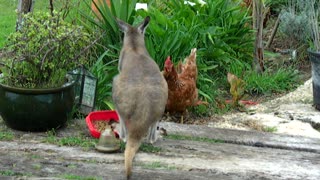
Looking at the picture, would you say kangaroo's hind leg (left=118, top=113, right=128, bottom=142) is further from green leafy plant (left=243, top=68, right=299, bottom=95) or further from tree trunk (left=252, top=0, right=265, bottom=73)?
tree trunk (left=252, top=0, right=265, bottom=73)

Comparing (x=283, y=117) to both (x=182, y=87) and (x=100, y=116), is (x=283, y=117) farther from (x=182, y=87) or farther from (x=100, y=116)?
(x=100, y=116)

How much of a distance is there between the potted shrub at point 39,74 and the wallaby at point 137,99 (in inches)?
25.2

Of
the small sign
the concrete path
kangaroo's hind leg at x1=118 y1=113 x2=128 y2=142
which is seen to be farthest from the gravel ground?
kangaroo's hind leg at x1=118 y1=113 x2=128 y2=142

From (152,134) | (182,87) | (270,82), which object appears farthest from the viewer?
(270,82)

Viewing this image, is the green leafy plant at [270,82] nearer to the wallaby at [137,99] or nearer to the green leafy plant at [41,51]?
the green leafy plant at [41,51]

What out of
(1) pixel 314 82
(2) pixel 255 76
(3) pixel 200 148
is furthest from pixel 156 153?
(2) pixel 255 76

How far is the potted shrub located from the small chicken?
109cm

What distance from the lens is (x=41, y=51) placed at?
450cm

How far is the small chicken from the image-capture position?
547 cm

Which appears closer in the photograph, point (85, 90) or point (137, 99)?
point (137, 99)

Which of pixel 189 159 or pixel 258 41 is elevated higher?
pixel 258 41

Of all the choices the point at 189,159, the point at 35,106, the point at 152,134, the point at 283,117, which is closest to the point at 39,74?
the point at 35,106

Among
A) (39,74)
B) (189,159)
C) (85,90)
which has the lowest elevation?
(189,159)

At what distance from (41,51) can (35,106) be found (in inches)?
17.1
